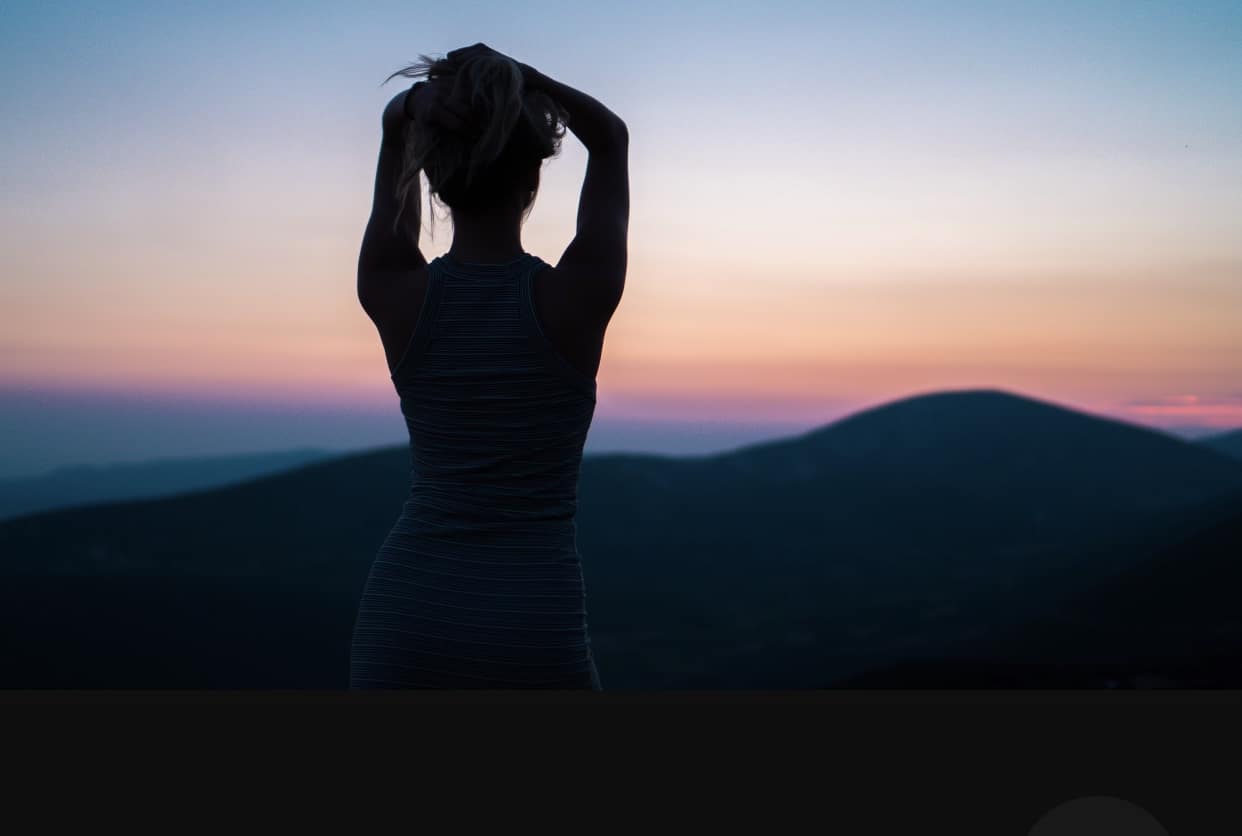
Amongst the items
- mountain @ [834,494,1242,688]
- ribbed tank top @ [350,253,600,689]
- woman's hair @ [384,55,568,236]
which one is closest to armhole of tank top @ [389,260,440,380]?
ribbed tank top @ [350,253,600,689]

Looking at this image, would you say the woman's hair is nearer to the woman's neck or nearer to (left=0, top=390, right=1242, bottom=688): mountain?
the woman's neck

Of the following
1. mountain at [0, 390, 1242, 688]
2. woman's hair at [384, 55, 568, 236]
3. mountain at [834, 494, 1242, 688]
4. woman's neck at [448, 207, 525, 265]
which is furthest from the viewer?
mountain at [0, 390, 1242, 688]

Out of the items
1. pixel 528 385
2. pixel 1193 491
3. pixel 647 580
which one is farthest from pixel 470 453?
pixel 1193 491

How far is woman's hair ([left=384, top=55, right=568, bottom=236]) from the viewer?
1.41m

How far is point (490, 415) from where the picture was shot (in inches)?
58.8

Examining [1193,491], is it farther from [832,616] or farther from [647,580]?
[647,580]

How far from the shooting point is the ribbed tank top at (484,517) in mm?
1480

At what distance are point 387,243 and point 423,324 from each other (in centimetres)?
16

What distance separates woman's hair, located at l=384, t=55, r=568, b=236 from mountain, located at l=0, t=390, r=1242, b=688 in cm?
507

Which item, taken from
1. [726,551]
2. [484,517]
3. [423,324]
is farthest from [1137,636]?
[423,324]

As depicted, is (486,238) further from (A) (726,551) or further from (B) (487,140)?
(A) (726,551)

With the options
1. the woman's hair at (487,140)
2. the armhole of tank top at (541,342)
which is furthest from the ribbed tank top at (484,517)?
the woman's hair at (487,140)

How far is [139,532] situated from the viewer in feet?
32.7

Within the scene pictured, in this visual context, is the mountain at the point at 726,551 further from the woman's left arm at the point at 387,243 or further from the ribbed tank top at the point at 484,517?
the woman's left arm at the point at 387,243
